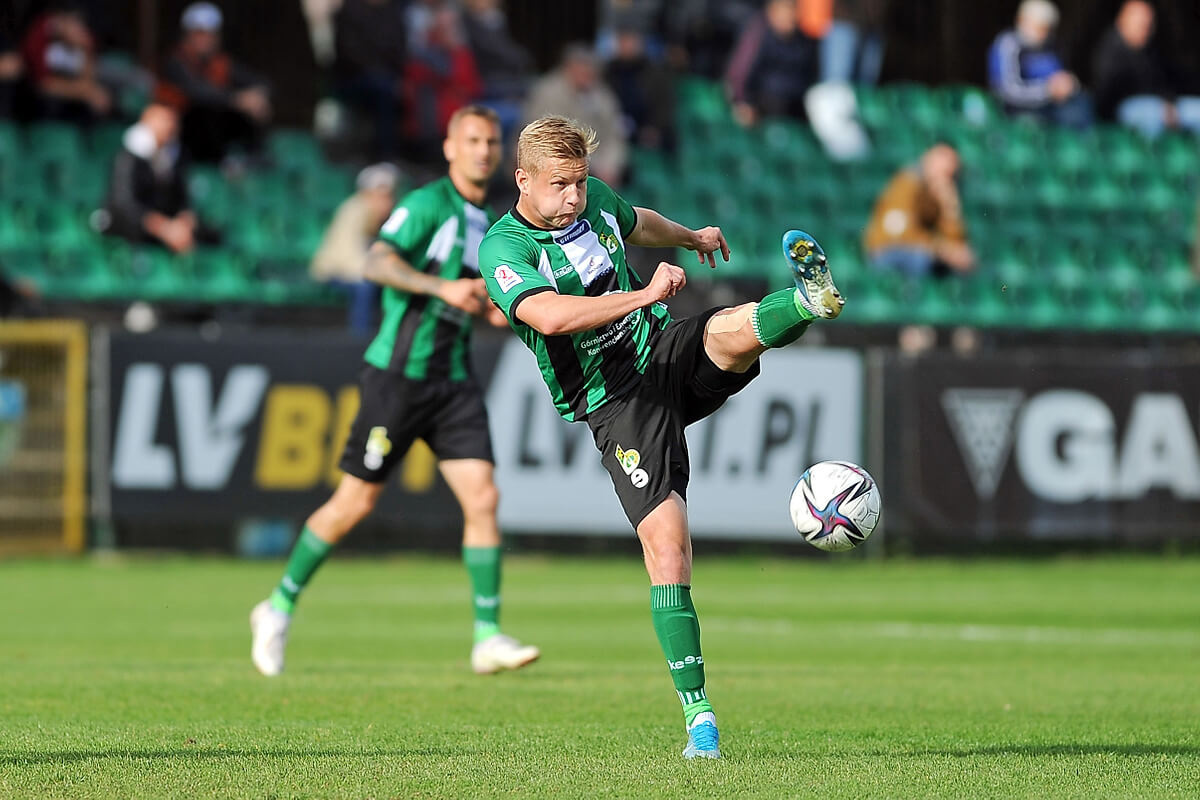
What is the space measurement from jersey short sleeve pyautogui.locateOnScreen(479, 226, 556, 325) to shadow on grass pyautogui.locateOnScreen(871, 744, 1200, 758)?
203cm

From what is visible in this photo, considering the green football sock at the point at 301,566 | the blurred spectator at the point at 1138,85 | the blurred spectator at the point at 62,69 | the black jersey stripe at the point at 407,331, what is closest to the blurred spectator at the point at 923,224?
the blurred spectator at the point at 1138,85

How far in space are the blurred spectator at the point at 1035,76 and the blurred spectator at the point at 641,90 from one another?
4353mm

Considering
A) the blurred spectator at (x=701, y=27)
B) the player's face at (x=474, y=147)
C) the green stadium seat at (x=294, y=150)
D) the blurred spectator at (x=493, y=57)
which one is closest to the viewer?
the player's face at (x=474, y=147)

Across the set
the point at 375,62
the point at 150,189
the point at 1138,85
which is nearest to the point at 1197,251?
the point at 1138,85

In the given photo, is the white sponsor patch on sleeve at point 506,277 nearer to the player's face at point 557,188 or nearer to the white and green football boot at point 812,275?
the player's face at point 557,188

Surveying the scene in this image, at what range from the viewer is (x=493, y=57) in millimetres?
20672

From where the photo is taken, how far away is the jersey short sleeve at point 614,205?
7.18 meters

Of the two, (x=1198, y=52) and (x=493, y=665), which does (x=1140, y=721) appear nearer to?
(x=493, y=665)

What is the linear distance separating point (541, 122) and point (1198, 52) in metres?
22.2

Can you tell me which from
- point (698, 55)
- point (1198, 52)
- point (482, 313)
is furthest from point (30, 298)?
point (1198, 52)

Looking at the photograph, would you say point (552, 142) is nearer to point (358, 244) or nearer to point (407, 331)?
point (407, 331)

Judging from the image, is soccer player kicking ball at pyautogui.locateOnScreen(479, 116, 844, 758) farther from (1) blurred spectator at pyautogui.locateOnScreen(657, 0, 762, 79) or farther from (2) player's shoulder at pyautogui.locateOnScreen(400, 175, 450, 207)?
(1) blurred spectator at pyautogui.locateOnScreen(657, 0, 762, 79)

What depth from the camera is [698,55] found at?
76.3 feet

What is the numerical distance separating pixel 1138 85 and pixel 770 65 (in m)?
5.16
